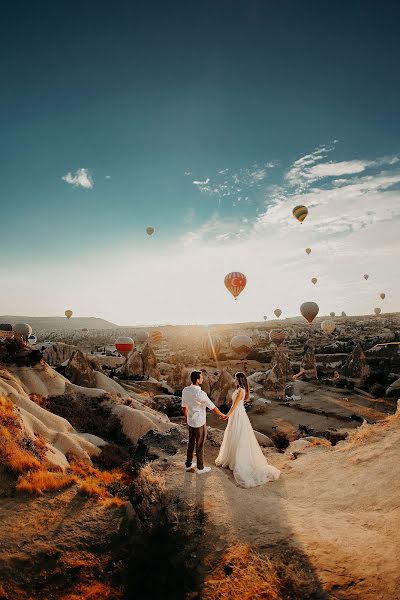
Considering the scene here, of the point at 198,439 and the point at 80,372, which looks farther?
the point at 80,372

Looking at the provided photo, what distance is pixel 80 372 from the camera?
27.2 m

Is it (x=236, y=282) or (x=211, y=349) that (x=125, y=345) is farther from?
(x=211, y=349)

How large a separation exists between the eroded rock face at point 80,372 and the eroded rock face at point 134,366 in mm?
12302

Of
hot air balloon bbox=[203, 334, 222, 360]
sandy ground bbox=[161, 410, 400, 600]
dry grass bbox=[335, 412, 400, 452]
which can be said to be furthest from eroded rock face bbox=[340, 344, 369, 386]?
hot air balloon bbox=[203, 334, 222, 360]

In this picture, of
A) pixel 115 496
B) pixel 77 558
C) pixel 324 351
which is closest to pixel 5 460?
pixel 115 496

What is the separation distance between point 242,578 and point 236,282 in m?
31.1

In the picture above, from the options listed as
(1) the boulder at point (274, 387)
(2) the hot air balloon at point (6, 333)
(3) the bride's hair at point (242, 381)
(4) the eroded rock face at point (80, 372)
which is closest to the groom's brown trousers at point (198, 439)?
(3) the bride's hair at point (242, 381)

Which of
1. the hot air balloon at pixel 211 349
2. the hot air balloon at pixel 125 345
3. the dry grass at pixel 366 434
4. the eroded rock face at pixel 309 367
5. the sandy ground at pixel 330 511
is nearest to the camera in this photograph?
the sandy ground at pixel 330 511

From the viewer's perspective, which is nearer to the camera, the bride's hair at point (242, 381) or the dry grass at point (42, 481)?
the bride's hair at point (242, 381)

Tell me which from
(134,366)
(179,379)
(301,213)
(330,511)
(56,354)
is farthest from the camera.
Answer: (56,354)

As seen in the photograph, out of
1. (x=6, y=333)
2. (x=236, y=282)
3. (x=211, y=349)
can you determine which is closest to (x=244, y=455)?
(x=236, y=282)

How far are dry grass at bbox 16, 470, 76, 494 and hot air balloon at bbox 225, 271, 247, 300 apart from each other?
26471mm

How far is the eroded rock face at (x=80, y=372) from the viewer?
88.2 ft

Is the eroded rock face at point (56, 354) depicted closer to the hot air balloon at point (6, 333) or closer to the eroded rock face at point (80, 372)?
the hot air balloon at point (6, 333)
